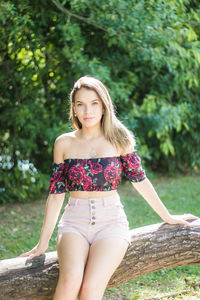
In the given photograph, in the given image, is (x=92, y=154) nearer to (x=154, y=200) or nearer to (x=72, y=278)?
(x=154, y=200)

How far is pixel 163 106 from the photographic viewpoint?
225 inches

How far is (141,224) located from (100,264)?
8.49 ft

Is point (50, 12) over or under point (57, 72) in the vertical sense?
over

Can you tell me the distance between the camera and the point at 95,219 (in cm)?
255

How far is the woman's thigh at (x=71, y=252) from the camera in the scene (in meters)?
2.32

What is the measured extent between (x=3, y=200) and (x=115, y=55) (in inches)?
105

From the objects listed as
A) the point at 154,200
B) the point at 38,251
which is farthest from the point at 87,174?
the point at 38,251

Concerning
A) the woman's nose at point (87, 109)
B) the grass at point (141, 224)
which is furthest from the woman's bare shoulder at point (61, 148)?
the grass at point (141, 224)

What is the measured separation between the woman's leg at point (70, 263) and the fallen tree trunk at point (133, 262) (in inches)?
8.8

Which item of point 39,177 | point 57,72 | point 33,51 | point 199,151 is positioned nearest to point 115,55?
point 57,72

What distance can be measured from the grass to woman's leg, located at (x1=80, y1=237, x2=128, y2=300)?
1.02 meters

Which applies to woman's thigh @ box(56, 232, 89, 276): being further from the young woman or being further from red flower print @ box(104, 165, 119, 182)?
red flower print @ box(104, 165, 119, 182)

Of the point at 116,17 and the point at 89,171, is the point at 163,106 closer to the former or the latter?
the point at 116,17

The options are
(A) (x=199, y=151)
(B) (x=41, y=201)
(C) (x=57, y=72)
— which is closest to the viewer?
(C) (x=57, y=72)
